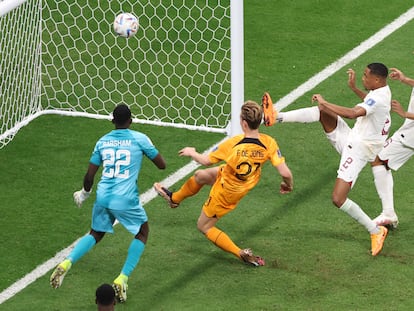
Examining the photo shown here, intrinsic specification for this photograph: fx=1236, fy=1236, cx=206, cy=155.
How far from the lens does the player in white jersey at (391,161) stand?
38.8ft

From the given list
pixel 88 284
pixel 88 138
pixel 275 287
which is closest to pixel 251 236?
pixel 275 287

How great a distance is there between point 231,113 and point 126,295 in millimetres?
3500

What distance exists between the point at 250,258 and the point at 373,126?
167 cm

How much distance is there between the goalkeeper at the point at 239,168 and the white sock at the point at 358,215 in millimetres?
774

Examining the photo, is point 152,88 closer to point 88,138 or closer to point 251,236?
point 88,138

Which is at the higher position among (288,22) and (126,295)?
(288,22)

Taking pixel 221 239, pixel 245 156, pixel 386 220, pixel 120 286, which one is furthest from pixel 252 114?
pixel 386 220

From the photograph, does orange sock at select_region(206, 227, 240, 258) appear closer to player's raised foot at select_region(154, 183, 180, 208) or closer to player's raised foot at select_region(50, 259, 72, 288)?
player's raised foot at select_region(154, 183, 180, 208)

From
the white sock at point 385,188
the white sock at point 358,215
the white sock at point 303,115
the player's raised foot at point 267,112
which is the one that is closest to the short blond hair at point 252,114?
the player's raised foot at point 267,112

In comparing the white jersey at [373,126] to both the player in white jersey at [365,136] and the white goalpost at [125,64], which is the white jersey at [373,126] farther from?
the white goalpost at [125,64]

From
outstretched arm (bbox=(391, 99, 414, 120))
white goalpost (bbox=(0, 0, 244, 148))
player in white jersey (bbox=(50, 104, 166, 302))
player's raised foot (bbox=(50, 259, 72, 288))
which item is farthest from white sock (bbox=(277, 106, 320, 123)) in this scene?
player's raised foot (bbox=(50, 259, 72, 288))

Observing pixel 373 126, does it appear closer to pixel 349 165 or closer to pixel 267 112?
pixel 349 165

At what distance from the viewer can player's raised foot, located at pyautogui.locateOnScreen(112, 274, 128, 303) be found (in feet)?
34.2

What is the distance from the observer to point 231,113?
13.6m
